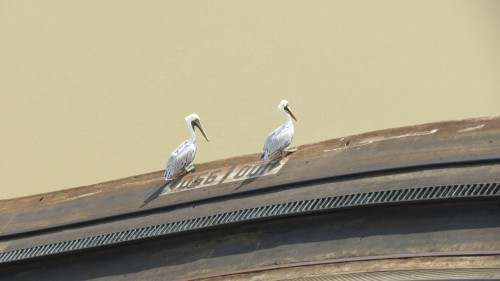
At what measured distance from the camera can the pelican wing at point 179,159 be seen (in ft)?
104

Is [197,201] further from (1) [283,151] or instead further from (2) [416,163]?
(2) [416,163]

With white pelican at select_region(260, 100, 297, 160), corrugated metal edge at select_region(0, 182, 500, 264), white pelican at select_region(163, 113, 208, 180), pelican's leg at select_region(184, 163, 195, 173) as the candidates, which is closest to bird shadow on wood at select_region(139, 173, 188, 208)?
pelican's leg at select_region(184, 163, 195, 173)

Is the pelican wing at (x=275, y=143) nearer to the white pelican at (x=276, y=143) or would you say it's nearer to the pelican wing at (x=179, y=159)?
the white pelican at (x=276, y=143)

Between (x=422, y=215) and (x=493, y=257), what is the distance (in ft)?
6.39

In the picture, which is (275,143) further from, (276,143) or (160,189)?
(160,189)

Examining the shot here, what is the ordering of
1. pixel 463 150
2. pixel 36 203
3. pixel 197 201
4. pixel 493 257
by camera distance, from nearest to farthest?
pixel 493 257 < pixel 463 150 < pixel 197 201 < pixel 36 203

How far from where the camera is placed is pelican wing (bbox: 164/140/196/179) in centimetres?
3162

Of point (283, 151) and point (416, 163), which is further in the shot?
point (283, 151)

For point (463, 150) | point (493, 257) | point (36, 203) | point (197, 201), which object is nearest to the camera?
point (493, 257)

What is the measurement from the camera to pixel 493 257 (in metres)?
26.7

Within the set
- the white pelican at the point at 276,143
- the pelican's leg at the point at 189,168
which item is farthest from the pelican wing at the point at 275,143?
the pelican's leg at the point at 189,168

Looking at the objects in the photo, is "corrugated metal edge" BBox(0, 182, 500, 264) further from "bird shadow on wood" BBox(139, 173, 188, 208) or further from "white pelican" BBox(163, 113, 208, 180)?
"white pelican" BBox(163, 113, 208, 180)

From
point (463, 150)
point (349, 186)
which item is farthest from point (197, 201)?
point (463, 150)

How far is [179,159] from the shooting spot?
3169 centimetres
